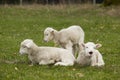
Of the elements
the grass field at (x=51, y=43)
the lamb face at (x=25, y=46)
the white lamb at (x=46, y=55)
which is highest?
the lamb face at (x=25, y=46)

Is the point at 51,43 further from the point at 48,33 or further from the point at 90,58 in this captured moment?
the point at 90,58

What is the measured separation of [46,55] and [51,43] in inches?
218

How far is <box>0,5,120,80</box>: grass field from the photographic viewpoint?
912 cm

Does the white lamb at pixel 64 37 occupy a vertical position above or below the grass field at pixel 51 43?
above

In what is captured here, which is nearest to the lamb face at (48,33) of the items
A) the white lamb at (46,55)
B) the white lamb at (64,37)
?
the white lamb at (64,37)

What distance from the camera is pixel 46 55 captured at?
1030cm

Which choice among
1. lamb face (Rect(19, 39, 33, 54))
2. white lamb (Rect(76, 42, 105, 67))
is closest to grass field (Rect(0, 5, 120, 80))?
white lamb (Rect(76, 42, 105, 67))

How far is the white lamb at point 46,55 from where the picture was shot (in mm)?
10281

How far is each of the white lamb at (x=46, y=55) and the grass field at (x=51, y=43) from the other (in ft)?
0.69

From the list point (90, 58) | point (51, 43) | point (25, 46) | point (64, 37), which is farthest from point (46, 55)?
point (51, 43)

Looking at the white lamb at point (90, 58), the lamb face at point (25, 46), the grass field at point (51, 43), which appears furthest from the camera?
the lamb face at point (25, 46)

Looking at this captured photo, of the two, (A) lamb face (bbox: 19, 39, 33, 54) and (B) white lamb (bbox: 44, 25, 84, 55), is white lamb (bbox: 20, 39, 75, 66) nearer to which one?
(A) lamb face (bbox: 19, 39, 33, 54)

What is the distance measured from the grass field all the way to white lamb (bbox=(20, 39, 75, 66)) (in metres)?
0.21

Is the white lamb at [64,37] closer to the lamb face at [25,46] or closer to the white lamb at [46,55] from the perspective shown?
the white lamb at [46,55]
